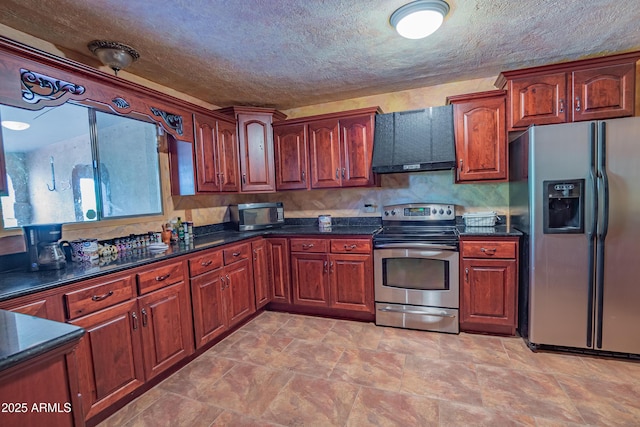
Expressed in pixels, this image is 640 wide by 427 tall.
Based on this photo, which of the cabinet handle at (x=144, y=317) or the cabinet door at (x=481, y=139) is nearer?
the cabinet handle at (x=144, y=317)

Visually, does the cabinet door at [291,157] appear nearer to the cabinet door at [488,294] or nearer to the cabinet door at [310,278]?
the cabinet door at [310,278]

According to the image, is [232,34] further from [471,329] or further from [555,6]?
[471,329]

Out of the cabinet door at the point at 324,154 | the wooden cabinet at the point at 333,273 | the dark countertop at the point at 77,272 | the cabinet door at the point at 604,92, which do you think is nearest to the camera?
the dark countertop at the point at 77,272

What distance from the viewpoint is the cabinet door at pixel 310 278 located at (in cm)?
309

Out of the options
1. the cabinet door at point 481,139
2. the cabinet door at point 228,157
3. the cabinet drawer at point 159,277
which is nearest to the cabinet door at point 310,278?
the cabinet door at point 228,157

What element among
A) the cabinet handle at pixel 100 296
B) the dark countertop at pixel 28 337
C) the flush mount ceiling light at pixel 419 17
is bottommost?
the cabinet handle at pixel 100 296

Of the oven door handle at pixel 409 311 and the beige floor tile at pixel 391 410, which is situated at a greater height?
the oven door handle at pixel 409 311

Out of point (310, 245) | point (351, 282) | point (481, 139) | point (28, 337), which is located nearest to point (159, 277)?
point (28, 337)

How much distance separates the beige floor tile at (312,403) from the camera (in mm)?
1745

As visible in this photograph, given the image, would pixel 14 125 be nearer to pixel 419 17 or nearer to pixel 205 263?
pixel 205 263

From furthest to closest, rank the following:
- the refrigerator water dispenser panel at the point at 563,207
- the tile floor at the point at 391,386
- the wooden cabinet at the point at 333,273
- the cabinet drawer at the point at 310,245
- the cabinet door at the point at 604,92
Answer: the cabinet drawer at the point at 310,245, the wooden cabinet at the point at 333,273, the cabinet door at the point at 604,92, the refrigerator water dispenser panel at the point at 563,207, the tile floor at the point at 391,386

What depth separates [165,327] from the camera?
2.13m

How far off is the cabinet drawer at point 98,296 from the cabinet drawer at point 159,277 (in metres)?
0.07

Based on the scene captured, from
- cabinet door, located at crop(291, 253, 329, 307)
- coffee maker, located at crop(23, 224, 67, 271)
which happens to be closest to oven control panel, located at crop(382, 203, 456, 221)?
cabinet door, located at crop(291, 253, 329, 307)
